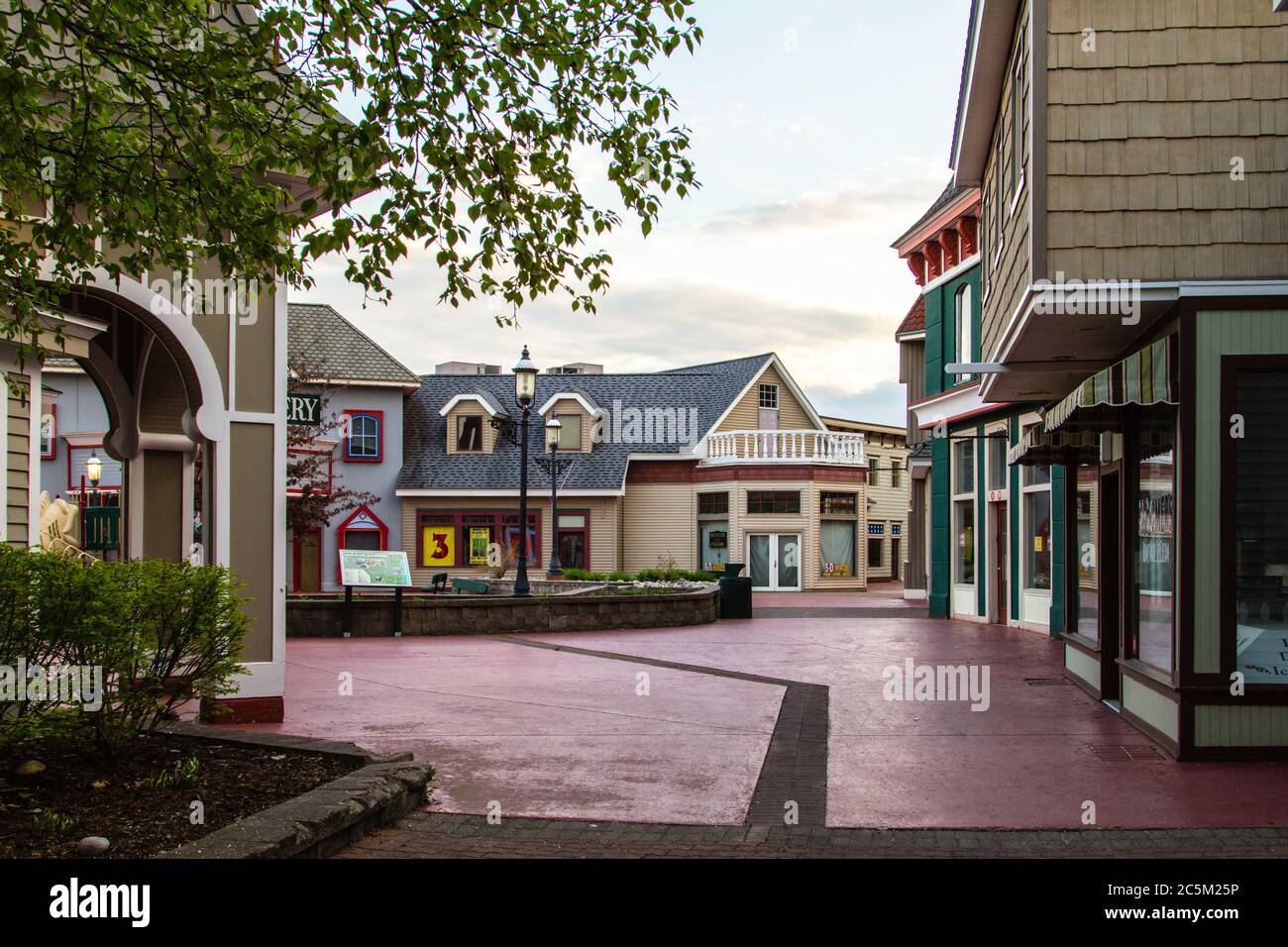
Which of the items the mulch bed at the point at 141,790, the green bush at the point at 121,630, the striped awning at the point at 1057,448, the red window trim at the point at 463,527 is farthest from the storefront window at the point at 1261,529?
→ the red window trim at the point at 463,527

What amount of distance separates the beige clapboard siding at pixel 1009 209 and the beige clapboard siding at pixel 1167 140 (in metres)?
0.31

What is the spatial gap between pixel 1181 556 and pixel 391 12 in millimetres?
6236

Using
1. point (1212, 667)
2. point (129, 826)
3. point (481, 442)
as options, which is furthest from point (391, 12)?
point (481, 442)

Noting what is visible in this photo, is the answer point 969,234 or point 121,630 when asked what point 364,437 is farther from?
point 121,630

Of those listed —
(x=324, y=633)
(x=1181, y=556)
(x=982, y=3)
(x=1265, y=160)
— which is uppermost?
(x=982, y=3)

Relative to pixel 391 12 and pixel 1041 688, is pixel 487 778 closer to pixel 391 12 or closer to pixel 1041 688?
pixel 391 12

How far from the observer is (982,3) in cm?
1070

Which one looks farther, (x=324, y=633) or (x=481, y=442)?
(x=481, y=442)

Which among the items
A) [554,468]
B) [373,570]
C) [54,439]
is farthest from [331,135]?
[54,439]

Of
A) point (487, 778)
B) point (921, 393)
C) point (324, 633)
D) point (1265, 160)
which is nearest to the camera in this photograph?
point (487, 778)

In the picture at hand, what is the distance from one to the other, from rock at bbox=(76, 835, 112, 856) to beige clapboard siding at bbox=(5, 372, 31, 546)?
461cm

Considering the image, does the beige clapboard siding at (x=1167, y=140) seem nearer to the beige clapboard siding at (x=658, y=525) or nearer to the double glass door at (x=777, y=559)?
the double glass door at (x=777, y=559)

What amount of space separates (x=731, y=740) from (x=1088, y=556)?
5281mm
